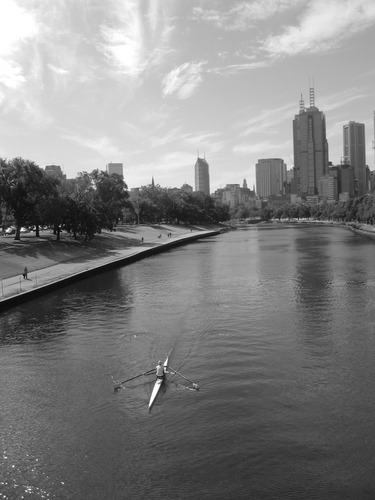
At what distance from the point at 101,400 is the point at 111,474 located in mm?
4961

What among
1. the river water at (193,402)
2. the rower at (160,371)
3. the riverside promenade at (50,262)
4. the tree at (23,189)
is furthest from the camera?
the tree at (23,189)

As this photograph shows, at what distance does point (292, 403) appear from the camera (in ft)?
60.3

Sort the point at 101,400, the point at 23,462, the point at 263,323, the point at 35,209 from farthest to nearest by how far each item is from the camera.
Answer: the point at 35,209 < the point at 263,323 < the point at 101,400 < the point at 23,462

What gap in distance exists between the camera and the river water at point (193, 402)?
45.8 feet

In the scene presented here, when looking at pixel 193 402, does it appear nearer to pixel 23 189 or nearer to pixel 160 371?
pixel 160 371

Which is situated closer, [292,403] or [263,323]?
[292,403]

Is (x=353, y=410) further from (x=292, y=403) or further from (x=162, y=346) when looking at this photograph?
(x=162, y=346)

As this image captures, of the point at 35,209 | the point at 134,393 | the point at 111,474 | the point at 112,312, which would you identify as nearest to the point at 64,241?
the point at 35,209

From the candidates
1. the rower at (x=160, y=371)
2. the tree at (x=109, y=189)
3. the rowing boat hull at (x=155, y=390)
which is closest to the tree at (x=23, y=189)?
the tree at (x=109, y=189)

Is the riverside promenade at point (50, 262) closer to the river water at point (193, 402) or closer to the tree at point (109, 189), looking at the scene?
the river water at point (193, 402)

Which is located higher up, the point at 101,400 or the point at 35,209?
the point at 35,209

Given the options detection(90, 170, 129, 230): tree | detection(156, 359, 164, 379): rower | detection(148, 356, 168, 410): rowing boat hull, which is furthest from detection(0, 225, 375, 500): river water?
detection(90, 170, 129, 230): tree

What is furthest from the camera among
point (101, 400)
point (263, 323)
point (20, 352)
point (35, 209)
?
point (35, 209)

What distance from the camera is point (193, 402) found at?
18719mm
